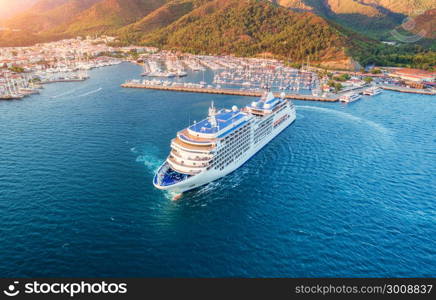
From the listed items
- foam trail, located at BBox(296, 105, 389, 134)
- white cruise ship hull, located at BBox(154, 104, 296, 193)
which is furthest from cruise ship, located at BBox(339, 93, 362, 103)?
white cruise ship hull, located at BBox(154, 104, 296, 193)

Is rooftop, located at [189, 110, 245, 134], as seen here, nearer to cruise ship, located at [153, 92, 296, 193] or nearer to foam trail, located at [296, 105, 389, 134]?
cruise ship, located at [153, 92, 296, 193]

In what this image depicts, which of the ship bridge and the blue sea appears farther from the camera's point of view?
the ship bridge

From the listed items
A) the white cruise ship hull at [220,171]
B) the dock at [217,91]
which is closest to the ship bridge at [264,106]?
the white cruise ship hull at [220,171]

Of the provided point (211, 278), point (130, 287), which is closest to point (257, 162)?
point (211, 278)

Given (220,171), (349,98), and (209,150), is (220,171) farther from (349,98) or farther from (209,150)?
(349,98)

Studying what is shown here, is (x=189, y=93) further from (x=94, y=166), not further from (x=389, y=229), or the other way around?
(x=389, y=229)

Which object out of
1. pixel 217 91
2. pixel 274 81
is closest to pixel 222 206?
pixel 217 91
